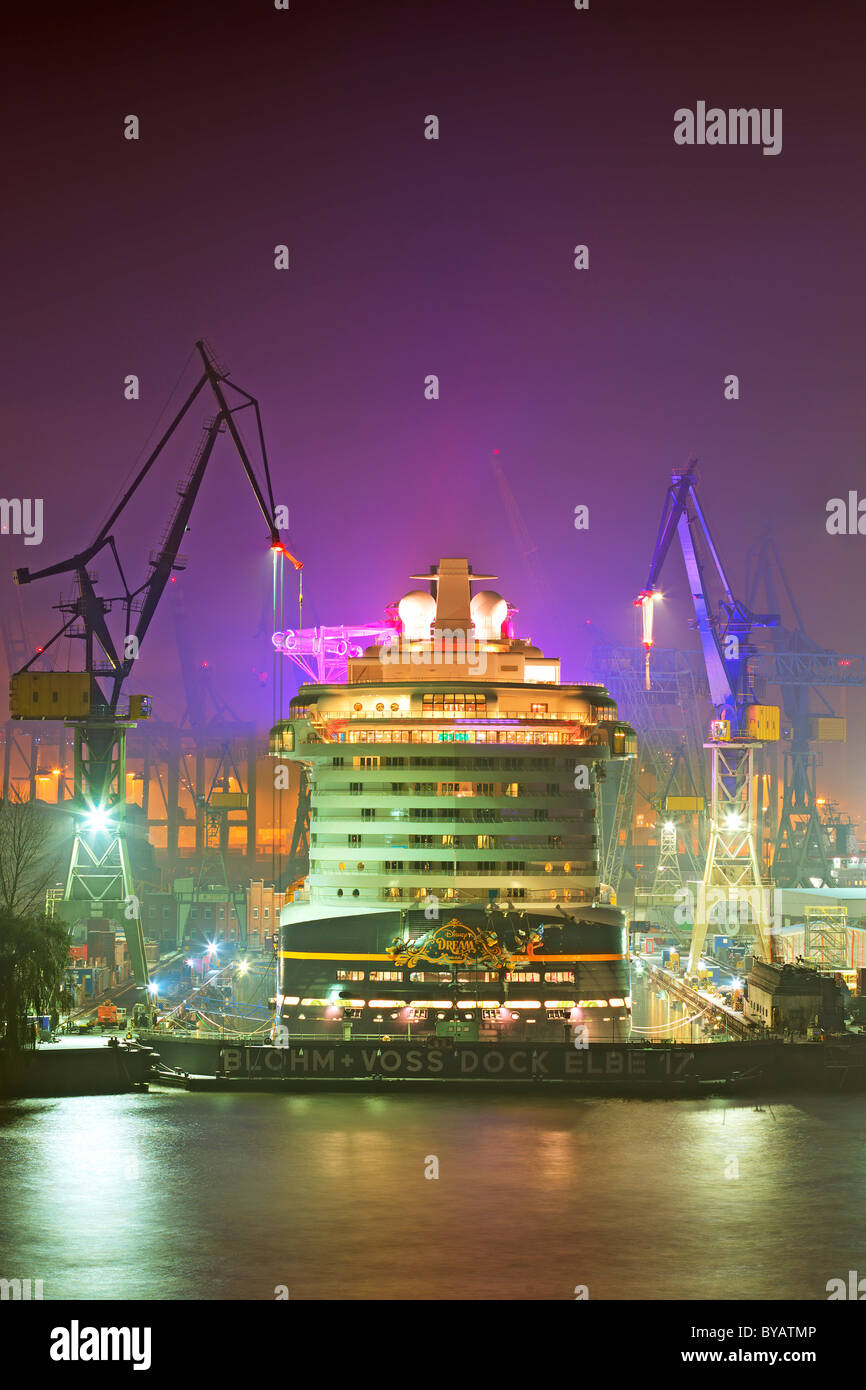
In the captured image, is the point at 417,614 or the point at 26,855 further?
the point at 26,855

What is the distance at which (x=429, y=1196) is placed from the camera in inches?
1828

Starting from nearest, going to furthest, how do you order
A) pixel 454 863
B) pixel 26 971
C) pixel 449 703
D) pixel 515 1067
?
1. pixel 26 971
2. pixel 515 1067
3. pixel 454 863
4. pixel 449 703

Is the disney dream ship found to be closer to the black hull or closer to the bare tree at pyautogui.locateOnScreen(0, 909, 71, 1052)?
the black hull

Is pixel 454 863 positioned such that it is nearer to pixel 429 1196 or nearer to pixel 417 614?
pixel 417 614

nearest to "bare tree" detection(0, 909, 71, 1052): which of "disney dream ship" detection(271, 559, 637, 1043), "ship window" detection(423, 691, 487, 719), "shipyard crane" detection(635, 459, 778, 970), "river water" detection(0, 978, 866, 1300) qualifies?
"river water" detection(0, 978, 866, 1300)

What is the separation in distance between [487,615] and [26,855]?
41313 millimetres

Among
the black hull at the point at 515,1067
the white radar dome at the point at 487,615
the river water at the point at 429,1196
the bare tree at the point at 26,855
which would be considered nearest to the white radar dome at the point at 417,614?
the white radar dome at the point at 487,615

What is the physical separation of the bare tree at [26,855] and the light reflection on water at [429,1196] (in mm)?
33476

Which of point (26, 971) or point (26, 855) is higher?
point (26, 855)

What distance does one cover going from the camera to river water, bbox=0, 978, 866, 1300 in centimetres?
3991

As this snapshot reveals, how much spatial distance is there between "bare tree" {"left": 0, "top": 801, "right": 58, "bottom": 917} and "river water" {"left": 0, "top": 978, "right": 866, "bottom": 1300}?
109 ft

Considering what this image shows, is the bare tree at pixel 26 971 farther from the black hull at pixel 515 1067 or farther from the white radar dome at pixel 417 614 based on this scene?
the white radar dome at pixel 417 614

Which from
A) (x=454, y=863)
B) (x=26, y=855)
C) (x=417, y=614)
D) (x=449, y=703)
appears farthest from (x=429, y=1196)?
(x=26, y=855)
